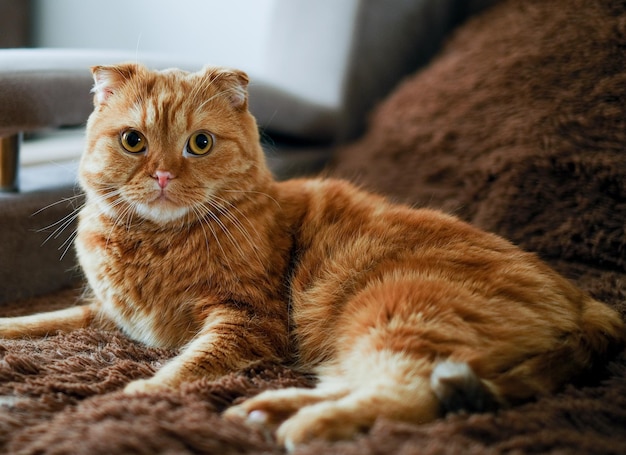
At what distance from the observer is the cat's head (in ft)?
5.37

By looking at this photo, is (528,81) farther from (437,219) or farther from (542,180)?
(437,219)

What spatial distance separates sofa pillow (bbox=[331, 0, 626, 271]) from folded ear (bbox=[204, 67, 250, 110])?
887 millimetres

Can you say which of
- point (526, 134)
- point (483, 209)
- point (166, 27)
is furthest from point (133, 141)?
point (166, 27)

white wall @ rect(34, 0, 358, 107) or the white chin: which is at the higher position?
white wall @ rect(34, 0, 358, 107)

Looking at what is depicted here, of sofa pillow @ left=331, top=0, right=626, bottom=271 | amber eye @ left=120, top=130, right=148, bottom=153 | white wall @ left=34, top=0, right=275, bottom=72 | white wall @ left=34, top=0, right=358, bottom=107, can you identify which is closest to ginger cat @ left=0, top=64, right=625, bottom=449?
amber eye @ left=120, top=130, right=148, bottom=153

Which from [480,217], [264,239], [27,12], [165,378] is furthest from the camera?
[27,12]

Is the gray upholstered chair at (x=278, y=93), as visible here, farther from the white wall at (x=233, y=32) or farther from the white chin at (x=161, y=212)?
the white chin at (x=161, y=212)

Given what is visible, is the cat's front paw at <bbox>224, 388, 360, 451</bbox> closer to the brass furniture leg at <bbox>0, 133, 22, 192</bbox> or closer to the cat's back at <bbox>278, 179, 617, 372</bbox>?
the cat's back at <bbox>278, 179, 617, 372</bbox>

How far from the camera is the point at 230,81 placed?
5.80ft

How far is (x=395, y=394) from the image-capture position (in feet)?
4.23

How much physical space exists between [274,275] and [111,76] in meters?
0.69

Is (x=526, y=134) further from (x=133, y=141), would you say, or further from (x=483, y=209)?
(x=133, y=141)

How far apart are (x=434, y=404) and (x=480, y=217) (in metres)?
1.03

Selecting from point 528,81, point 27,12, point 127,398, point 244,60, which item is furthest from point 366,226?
point 27,12
